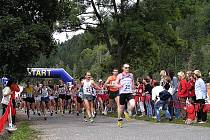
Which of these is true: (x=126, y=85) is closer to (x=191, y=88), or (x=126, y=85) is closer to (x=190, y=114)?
Answer: (x=190, y=114)

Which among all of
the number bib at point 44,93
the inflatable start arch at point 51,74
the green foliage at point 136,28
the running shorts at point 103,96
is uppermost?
the green foliage at point 136,28

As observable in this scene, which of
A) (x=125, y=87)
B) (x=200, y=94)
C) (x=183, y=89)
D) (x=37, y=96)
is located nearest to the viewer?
(x=125, y=87)

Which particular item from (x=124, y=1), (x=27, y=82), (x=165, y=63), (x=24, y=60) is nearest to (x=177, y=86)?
(x=24, y=60)

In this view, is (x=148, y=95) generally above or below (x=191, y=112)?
above

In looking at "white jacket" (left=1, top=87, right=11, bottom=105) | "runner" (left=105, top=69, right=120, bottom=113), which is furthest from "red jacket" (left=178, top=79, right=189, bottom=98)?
"white jacket" (left=1, top=87, right=11, bottom=105)

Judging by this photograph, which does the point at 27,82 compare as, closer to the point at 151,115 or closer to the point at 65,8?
the point at 65,8

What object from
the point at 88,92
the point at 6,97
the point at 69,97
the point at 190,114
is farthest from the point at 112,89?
the point at 69,97

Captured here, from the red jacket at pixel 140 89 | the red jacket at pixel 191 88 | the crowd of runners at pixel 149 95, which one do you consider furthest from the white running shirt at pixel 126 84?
the red jacket at pixel 140 89

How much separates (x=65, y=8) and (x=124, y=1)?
11153mm

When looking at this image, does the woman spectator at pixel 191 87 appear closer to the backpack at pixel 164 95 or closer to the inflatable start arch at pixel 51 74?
the backpack at pixel 164 95

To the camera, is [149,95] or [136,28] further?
[136,28]

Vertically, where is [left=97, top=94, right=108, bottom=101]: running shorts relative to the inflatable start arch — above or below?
below

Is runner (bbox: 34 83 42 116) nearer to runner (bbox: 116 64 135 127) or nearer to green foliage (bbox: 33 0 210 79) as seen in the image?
green foliage (bbox: 33 0 210 79)

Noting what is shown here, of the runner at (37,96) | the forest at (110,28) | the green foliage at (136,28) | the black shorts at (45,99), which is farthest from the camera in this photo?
the green foliage at (136,28)
